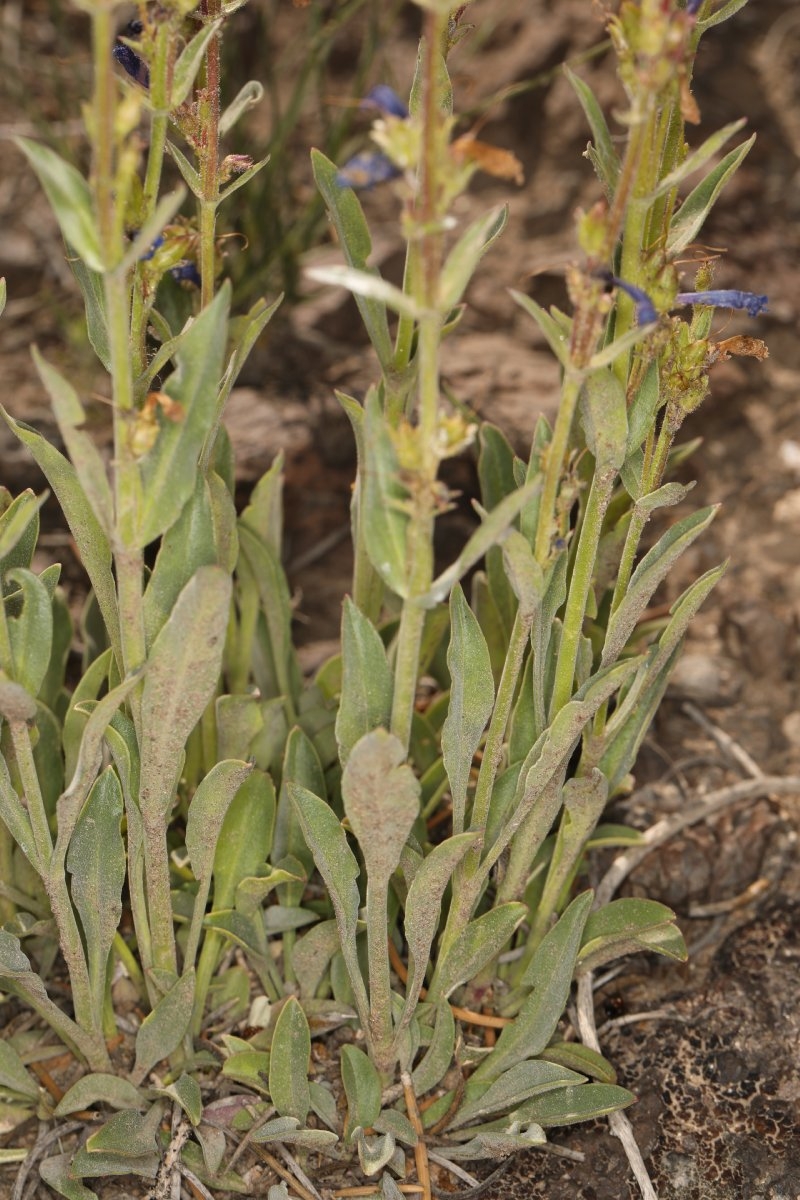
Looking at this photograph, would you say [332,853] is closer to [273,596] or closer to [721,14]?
[273,596]

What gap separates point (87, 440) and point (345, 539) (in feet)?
5.77

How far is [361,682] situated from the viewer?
1625 millimetres

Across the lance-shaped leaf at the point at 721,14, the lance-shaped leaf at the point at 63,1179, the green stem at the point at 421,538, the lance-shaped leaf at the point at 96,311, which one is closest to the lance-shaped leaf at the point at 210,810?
the green stem at the point at 421,538

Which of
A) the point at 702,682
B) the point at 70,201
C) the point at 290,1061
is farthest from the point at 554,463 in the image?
the point at 702,682

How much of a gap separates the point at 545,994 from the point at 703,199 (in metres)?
1.16

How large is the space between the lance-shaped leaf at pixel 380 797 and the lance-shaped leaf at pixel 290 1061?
31 centimetres

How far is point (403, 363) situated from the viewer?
1798mm

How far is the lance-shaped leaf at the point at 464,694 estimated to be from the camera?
1.68m

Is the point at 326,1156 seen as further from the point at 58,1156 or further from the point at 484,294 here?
the point at 484,294

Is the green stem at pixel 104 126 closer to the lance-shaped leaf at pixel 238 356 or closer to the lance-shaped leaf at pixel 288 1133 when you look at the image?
the lance-shaped leaf at pixel 238 356

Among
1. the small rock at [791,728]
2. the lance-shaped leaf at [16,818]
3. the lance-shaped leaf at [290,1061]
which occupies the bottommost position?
the small rock at [791,728]

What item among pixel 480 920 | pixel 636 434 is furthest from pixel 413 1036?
pixel 636 434

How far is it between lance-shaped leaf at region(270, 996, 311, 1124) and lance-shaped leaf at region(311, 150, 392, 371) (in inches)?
37.4

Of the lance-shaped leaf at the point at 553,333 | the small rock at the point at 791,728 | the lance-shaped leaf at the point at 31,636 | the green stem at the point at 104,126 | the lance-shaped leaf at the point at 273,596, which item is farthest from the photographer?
the small rock at the point at 791,728
